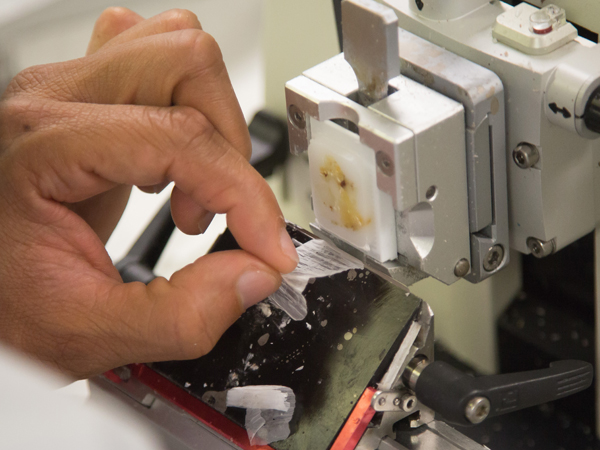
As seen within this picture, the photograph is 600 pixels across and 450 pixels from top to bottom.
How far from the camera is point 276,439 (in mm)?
821

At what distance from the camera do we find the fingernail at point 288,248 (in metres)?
0.84

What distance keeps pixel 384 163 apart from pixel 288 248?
195 millimetres

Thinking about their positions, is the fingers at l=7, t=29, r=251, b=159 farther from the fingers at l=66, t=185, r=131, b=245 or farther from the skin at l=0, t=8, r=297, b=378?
the fingers at l=66, t=185, r=131, b=245

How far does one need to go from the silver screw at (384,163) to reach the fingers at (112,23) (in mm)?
513

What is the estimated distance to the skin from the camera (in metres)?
0.79

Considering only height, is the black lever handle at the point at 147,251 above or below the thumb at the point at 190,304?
below

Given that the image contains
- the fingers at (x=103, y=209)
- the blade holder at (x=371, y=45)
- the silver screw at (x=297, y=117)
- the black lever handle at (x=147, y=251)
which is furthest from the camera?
the black lever handle at (x=147, y=251)

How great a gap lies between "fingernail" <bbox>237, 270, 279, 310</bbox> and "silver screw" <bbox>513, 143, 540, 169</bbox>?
30 centimetres

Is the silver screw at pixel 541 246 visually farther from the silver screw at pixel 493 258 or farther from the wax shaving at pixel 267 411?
the wax shaving at pixel 267 411

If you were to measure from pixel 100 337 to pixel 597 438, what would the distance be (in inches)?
29.9

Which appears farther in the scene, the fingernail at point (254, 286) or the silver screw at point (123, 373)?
the silver screw at point (123, 373)

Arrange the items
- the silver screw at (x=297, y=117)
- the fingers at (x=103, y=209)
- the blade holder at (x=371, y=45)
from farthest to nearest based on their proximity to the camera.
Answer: the fingers at (x=103, y=209), the silver screw at (x=297, y=117), the blade holder at (x=371, y=45)

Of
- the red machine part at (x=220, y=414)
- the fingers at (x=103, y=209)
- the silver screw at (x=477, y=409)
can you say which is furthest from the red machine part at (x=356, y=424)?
the fingers at (x=103, y=209)

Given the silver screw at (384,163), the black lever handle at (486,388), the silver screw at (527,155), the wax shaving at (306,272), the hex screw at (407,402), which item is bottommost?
the hex screw at (407,402)
